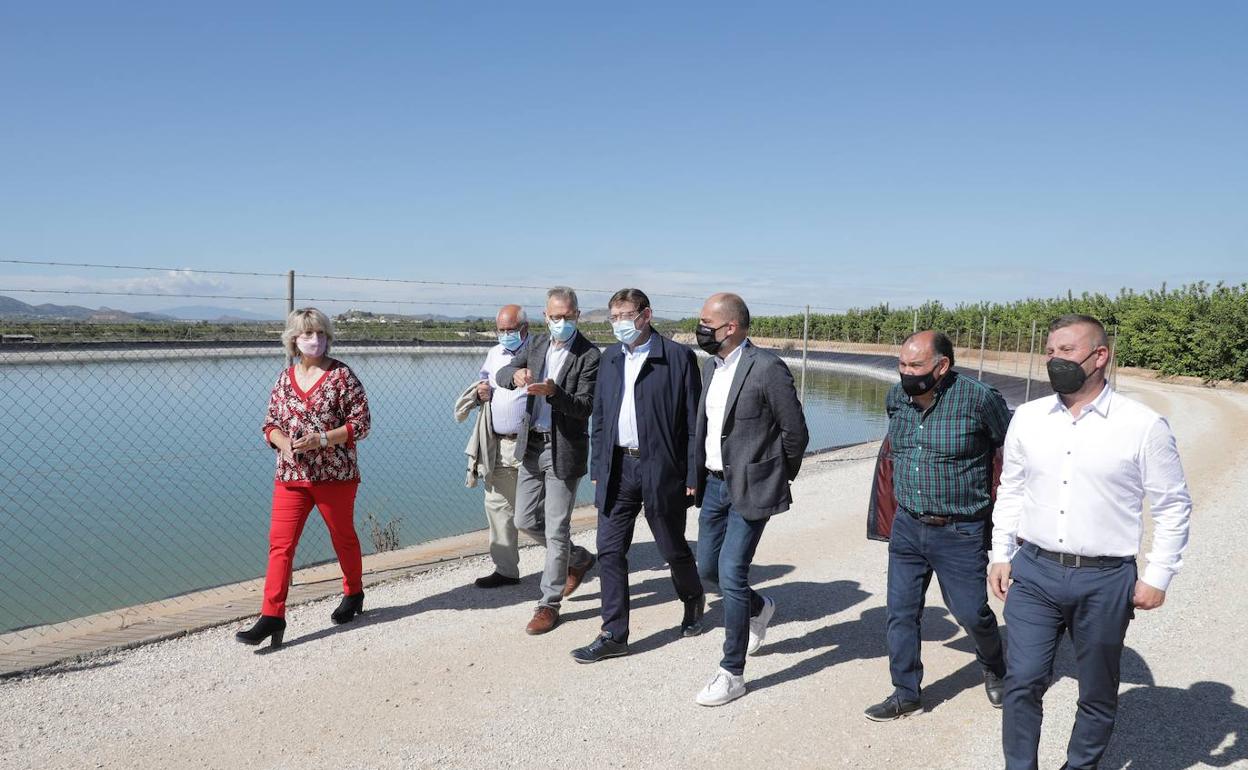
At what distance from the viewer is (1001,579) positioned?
10.7 ft

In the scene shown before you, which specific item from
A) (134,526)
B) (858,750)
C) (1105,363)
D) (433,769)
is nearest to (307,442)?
(433,769)

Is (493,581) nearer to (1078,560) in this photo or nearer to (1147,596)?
(1078,560)

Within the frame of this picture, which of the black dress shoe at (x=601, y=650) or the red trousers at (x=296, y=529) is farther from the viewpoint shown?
the red trousers at (x=296, y=529)

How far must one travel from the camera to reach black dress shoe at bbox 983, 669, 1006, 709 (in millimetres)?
4094

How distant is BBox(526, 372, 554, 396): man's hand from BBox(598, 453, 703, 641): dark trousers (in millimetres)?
602

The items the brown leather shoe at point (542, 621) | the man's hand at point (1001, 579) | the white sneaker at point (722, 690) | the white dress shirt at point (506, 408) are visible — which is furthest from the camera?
the white dress shirt at point (506, 408)

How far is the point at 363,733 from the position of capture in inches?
149

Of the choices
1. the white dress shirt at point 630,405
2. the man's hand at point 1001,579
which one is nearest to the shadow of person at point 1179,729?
the man's hand at point 1001,579

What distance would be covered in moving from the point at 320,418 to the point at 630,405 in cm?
182

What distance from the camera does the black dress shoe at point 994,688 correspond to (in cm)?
409

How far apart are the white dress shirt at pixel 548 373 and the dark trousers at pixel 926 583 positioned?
2.27 meters

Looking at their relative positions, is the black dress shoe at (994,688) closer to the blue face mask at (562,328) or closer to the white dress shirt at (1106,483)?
the white dress shirt at (1106,483)

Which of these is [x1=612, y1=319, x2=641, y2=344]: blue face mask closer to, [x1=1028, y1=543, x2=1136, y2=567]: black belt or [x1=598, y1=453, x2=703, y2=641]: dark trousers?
[x1=598, y1=453, x2=703, y2=641]: dark trousers

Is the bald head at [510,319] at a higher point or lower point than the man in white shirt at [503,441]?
higher
